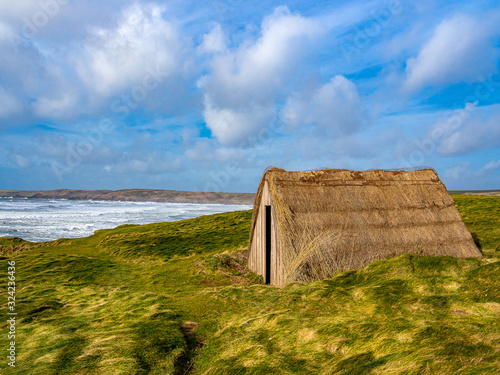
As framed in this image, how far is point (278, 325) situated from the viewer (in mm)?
6836

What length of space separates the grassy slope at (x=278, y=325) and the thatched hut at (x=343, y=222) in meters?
1.22

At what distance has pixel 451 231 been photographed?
1356 cm

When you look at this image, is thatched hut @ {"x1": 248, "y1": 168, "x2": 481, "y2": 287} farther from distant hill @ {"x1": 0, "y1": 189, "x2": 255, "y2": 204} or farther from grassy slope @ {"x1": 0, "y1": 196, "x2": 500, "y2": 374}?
distant hill @ {"x1": 0, "y1": 189, "x2": 255, "y2": 204}

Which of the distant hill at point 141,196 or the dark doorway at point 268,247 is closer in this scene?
the dark doorway at point 268,247

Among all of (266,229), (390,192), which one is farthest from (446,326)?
(390,192)

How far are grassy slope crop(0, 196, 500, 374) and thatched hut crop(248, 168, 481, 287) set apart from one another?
1220 mm

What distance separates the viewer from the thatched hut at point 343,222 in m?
11.1

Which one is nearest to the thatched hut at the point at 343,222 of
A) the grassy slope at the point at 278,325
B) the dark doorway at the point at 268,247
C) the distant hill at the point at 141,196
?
the dark doorway at the point at 268,247

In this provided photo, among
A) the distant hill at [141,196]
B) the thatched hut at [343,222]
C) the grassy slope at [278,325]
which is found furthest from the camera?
the distant hill at [141,196]

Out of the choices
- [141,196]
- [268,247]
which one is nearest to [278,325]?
[268,247]

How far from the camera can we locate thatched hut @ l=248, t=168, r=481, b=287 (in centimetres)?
1109

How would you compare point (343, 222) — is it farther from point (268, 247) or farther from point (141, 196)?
point (141, 196)

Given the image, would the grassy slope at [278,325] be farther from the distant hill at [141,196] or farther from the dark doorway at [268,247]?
the distant hill at [141,196]

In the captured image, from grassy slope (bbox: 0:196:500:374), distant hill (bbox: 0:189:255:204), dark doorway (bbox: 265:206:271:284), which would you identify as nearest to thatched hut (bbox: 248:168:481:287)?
dark doorway (bbox: 265:206:271:284)
